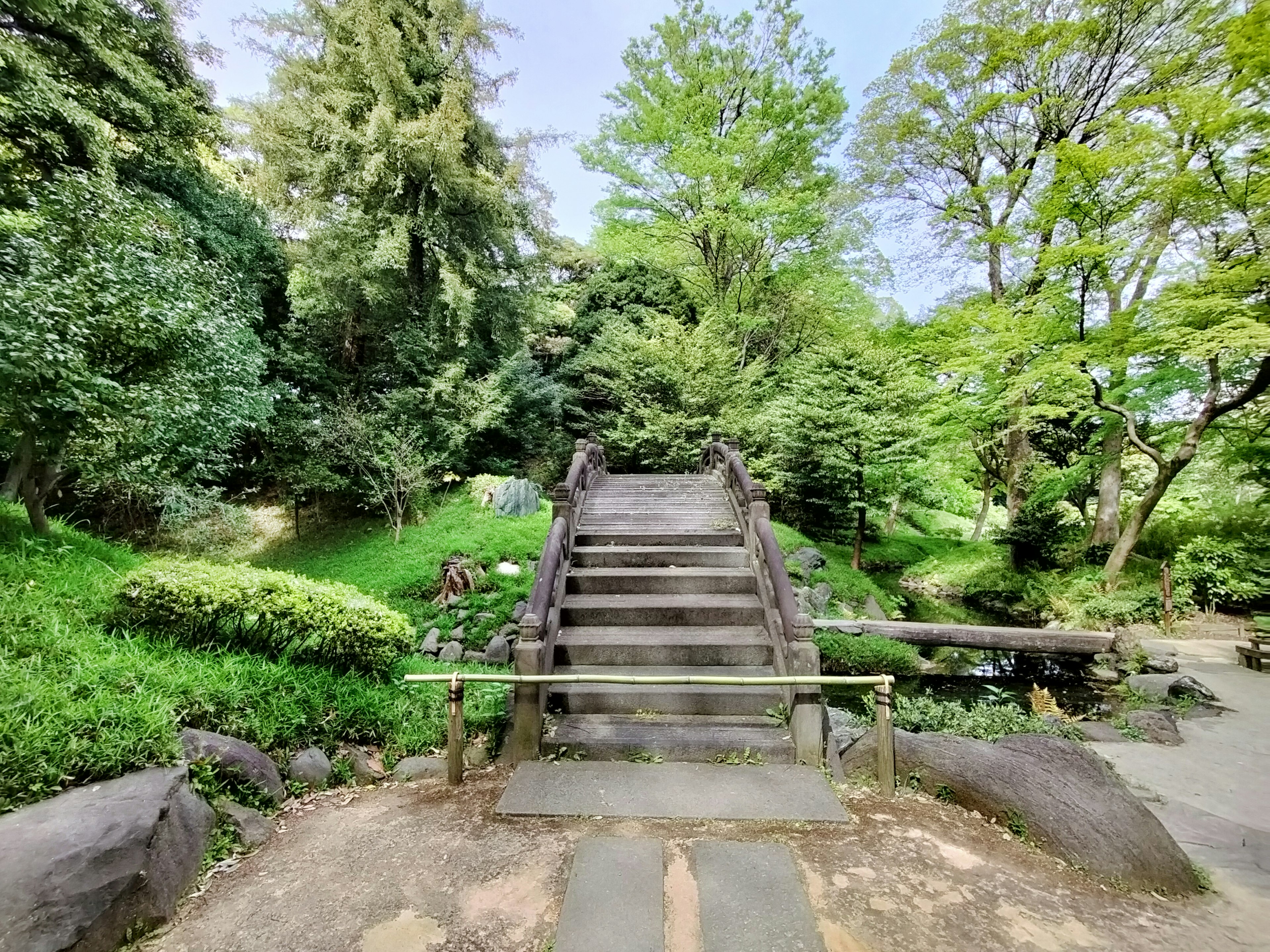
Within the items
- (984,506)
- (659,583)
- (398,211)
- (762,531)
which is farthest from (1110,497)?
(398,211)

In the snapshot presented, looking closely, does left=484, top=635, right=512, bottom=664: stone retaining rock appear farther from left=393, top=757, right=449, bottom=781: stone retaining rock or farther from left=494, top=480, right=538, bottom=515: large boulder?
left=494, top=480, right=538, bottom=515: large boulder

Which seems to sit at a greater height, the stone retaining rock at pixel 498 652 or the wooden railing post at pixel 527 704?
the wooden railing post at pixel 527 704

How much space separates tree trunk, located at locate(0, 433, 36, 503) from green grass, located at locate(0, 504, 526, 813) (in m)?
0.31

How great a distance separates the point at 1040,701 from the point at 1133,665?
8.79ft

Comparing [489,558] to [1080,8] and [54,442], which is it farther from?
[1080,8]

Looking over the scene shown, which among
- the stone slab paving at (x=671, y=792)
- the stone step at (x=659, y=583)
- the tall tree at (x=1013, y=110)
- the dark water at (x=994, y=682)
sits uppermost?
the tall tree at (x=1013, y=110)

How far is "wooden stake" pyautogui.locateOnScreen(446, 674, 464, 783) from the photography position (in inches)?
157

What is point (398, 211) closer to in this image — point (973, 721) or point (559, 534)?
point (559, 534)

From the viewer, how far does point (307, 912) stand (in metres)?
2.62

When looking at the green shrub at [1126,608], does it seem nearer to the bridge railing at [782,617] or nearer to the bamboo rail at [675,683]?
the bridge railing at [782,617]

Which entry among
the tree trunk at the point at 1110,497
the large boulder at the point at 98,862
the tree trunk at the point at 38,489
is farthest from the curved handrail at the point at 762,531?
the tree trunk at the point at 1110,497

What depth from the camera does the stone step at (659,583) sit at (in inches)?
243

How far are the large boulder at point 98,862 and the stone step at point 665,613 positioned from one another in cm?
346

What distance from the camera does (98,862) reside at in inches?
92.7
